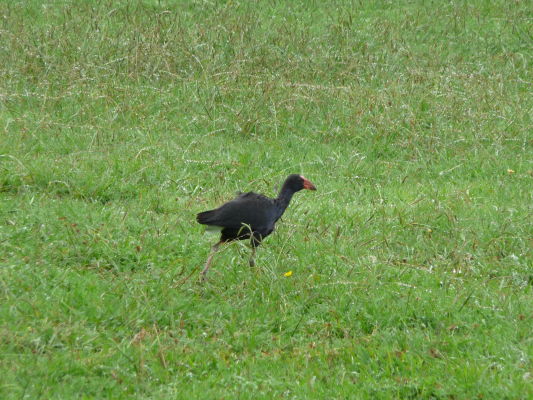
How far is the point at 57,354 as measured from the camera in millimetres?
5672

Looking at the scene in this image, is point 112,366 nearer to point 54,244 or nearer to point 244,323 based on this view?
point 244,323

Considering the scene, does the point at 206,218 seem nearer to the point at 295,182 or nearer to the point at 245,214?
the point at 245,214

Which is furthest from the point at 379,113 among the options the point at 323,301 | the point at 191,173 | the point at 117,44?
the point at 323,301

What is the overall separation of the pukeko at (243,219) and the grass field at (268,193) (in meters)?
0.26

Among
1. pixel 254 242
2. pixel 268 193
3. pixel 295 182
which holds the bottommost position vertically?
pixel 268 193

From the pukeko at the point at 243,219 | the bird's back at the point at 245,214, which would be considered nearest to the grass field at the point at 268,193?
the pukeko at the point at 243,219

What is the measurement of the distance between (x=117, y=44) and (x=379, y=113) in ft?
12.8

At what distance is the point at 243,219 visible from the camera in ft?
23.4

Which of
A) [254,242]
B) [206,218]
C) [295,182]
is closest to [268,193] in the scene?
[295,182]

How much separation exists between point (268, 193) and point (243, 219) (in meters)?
2.14

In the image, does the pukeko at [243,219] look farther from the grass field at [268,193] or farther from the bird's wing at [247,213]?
the grass field at [268,193]

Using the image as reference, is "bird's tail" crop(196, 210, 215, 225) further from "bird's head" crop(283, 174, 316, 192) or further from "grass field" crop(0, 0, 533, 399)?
"bird's head" crop(283, 174, 316, 192)

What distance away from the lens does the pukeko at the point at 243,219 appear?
7.08m

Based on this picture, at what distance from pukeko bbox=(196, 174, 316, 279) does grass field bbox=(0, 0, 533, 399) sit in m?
0.26
